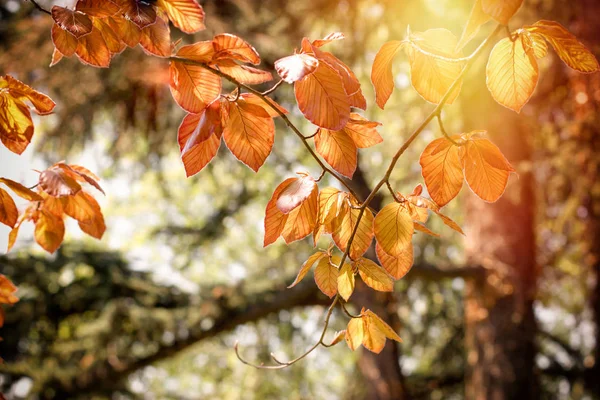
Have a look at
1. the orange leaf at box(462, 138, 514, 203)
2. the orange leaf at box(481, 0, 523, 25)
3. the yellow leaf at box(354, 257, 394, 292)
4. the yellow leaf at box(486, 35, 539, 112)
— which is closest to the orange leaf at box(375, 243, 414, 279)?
the yellow leaf at box(354, 257, 394, 292)

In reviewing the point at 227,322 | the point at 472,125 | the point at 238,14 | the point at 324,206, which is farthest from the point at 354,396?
the point at 324,206

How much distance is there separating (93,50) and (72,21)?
92 millimetres

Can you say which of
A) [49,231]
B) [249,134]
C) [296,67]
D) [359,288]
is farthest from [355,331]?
[359,288]

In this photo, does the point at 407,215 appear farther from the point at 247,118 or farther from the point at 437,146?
the point at 247,118

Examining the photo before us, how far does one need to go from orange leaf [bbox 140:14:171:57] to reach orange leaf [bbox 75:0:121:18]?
0.15 feet

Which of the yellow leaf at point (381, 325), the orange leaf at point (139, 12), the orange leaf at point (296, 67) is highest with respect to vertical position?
the orange leaf at point (296, 67)

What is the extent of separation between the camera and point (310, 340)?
20.0 feet

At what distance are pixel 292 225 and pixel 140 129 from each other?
426 centimetres

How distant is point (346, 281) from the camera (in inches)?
33.4

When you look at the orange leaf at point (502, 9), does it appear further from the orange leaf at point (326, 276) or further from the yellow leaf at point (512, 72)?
the orange leaf at point (326, 276)

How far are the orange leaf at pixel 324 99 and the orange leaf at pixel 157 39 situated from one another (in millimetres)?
172

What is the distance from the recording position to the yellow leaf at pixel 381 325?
0.80 meters

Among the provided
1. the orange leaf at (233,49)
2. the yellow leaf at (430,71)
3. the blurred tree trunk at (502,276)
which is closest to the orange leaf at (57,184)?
the orange leaf at (233,49)

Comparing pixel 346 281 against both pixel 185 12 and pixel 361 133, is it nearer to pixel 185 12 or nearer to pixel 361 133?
pixel 361 133
